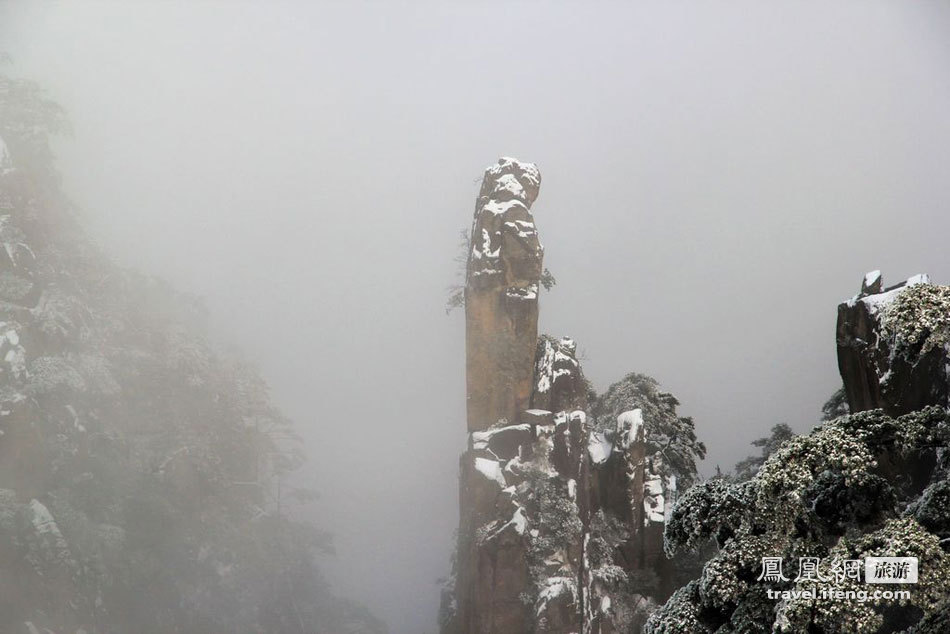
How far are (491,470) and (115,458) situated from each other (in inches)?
537

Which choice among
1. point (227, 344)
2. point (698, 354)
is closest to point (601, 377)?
point (698, 354)

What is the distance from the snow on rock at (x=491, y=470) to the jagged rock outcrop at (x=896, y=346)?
990cm

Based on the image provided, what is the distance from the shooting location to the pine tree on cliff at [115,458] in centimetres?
2189

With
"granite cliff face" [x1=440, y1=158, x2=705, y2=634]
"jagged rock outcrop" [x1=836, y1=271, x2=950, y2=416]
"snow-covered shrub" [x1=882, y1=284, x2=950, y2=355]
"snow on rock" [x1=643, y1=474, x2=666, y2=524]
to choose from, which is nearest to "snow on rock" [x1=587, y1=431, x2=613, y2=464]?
"granite cliff face" [x1=440, y1=158, x2=705, y2=634]

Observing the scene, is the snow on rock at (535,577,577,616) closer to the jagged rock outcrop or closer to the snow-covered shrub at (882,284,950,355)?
the jagged rock outcrop

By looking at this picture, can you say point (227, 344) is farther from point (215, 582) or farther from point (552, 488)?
point (552, 488)

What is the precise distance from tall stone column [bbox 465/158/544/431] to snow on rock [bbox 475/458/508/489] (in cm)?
107

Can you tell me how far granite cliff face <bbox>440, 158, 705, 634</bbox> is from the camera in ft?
60.2

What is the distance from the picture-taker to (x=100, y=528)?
22922 mm

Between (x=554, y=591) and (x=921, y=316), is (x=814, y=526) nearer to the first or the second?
(x=921, y=316)

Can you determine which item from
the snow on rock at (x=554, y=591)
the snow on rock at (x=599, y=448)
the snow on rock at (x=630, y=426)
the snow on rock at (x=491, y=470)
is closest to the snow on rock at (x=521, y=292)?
the snow on rock at (x=630, y=426)

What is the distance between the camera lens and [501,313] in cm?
2052

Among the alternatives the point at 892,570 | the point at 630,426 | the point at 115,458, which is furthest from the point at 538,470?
the point at 115,458

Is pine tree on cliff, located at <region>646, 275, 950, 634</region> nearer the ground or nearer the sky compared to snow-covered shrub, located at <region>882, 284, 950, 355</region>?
nearer the ground
